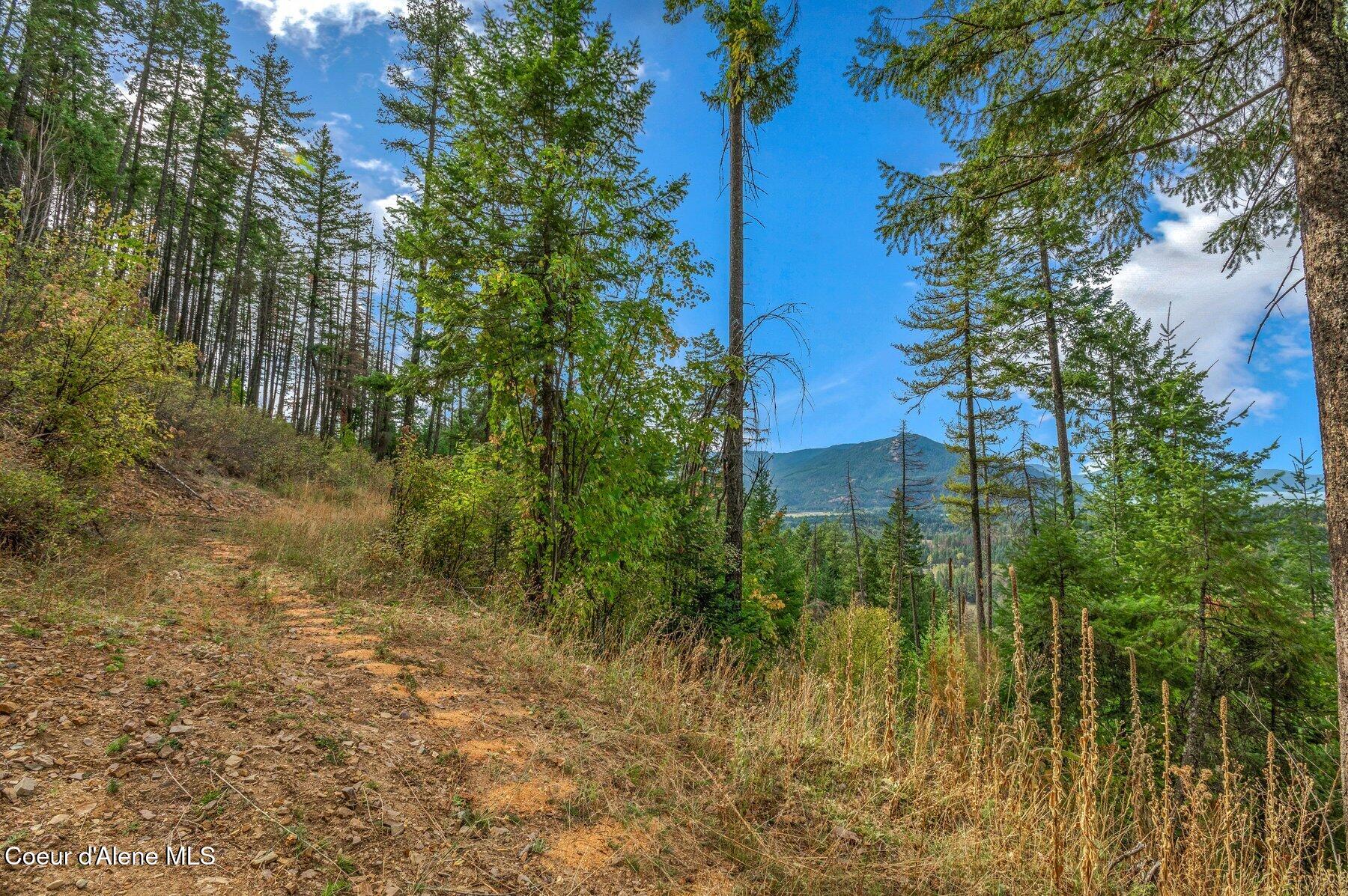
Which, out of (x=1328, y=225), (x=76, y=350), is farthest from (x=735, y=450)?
(x=76, y=350)

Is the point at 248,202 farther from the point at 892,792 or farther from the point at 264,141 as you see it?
the point at 892,792

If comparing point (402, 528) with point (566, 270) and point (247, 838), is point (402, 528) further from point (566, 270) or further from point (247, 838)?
point (247, 838)

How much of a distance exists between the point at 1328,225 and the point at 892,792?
4882 millimetres

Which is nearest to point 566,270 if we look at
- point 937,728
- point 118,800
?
point 118,800

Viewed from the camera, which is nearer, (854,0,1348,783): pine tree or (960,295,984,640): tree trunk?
(854,0,1348,783): pine tree

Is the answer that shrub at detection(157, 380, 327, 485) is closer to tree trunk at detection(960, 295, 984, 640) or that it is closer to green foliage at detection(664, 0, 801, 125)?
green foliage at detection(664, 0, 801, 125)

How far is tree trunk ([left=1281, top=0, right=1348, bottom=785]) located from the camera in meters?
3.26

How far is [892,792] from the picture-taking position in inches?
126

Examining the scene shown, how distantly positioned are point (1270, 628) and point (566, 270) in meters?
11.1

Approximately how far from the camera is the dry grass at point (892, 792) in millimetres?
2463

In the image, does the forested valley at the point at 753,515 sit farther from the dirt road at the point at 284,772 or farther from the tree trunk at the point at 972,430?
the tree trunk at the point at 972,430

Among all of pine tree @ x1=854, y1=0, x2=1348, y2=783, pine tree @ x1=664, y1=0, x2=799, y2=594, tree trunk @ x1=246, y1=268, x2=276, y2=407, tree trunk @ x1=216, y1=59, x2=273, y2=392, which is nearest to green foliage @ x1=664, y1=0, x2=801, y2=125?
pine tree @ x1=664, y1=0, x2=799, y2=594

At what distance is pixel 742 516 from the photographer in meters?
7.36

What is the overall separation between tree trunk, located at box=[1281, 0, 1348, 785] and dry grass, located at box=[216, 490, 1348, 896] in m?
1.47
